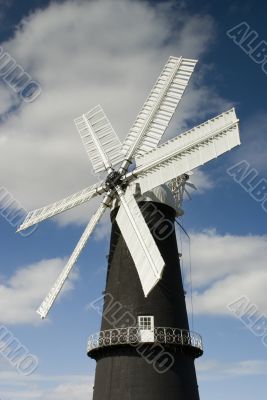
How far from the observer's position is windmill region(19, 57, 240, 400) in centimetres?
2227

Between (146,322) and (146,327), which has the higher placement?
(146,322)

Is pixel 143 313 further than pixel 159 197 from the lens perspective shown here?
No

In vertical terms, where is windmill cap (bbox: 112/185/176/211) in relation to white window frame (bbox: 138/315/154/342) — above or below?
above

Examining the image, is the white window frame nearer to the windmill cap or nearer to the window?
the window

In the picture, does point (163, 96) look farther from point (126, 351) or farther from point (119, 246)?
point (126, 351)

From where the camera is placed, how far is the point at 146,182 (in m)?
24.4

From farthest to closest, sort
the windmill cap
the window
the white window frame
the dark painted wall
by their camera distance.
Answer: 1. the windmill cap
2. the window
3. the white window frame
4. the dark painted wall

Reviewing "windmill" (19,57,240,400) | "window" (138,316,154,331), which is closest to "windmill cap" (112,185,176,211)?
"windmill" (19,57,240,400)

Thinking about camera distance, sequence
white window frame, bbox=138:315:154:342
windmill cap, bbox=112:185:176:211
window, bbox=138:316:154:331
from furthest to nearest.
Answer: windmill cap, bbox=112:185:176:211 → window, bbox=138:316:154:331 → white window frame, bbox=138:315:154:342

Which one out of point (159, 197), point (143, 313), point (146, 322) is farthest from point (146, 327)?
point (159, 197)

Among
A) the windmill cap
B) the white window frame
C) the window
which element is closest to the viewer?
the white window frame

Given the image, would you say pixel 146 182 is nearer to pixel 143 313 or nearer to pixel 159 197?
pixel 159 197

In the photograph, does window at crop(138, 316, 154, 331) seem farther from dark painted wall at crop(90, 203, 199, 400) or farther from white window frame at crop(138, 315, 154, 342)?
dark painted wall at crop(90, 203, 199, 400)

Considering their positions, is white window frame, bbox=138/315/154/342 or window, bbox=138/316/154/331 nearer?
white window frame, bbox=138/315/154/342
